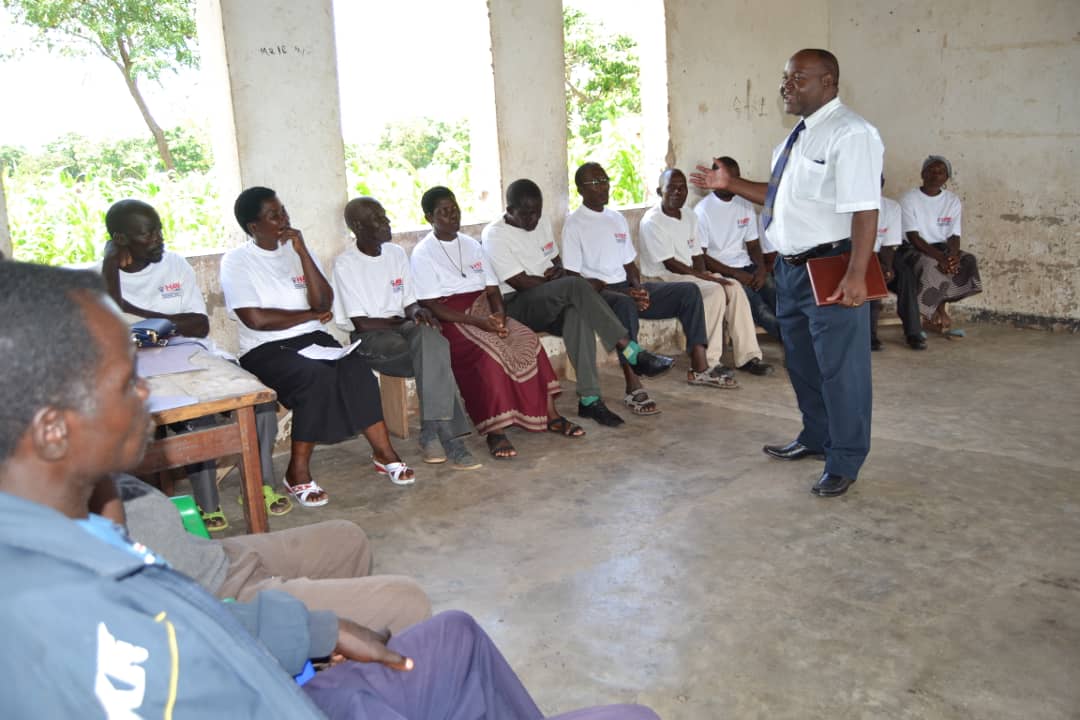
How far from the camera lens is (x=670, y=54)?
6082mm

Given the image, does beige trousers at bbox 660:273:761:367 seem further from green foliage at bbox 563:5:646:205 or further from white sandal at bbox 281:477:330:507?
green foliage at bbox 563:5:646:205

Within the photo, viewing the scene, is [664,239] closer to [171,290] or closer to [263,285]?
[263,285]

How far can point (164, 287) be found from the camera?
390 centimetres

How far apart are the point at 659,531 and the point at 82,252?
4.25m

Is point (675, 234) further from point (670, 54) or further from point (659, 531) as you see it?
point (659, 531)

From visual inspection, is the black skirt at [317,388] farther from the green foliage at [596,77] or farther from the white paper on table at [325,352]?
the green foliage at [596,77]

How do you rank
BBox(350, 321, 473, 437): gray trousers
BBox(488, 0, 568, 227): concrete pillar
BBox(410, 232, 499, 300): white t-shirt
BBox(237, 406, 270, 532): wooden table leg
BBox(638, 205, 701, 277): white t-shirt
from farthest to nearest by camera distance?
1. BBox(638, 205, 701, 277): white t-shirt
2. BBox(488, 0, 568, 227): concrete pillar
3. BBox(410, 232, 499, 300): white t-shirt
4. BBox(350, 321, 473, 437): gray trousers
5. BBox(237, 406, 270, 532): wooden table leg

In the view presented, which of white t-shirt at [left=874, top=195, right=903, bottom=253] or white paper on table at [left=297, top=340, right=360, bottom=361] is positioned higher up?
white t-shirt at [left=874, top=195, right=903, bottom=253]

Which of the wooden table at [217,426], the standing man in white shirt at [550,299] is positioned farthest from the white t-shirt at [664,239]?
the wooden table at [217,426]

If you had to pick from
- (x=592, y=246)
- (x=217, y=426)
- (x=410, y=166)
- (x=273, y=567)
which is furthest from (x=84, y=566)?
(x=410, y=166)

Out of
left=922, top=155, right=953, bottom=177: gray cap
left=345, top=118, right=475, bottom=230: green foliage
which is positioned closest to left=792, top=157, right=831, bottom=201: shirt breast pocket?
left=345, top=118, right=475, bottom=230: green foliage

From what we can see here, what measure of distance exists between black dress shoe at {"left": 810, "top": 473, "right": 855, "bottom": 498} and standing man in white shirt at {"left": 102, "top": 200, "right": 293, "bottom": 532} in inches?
83.1

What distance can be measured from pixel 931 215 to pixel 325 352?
170 inches

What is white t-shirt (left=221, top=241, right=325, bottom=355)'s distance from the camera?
398cm
